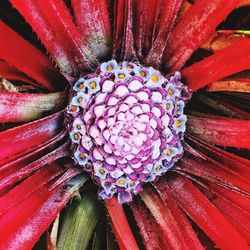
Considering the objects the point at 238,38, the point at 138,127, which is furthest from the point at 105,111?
the point at 238,38

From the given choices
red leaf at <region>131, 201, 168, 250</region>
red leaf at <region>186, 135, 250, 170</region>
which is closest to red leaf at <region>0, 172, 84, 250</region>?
red leaf at <region>131, 201, 168, 250</region>

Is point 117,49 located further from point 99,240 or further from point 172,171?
point 99,240

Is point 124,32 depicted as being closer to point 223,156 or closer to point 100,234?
point 223,156

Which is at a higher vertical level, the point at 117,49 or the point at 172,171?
the point at 117,49

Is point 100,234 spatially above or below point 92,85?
below

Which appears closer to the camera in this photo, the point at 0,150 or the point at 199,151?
the point at 0,150

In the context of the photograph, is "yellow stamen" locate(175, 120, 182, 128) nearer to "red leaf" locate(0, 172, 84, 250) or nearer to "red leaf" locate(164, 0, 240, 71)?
"red leaf" locate(164, 0, 240, 71)

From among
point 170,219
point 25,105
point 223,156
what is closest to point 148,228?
point 170,219
